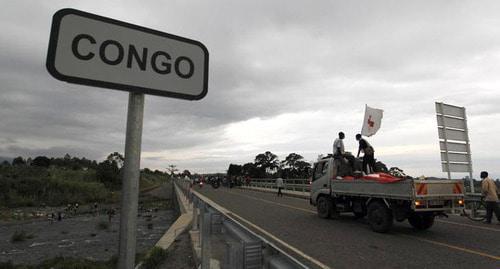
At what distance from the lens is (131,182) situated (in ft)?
7.42

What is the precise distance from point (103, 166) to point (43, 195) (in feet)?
66.3

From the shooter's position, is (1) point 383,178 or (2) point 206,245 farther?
(1) point 383,178

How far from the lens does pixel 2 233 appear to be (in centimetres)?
2095

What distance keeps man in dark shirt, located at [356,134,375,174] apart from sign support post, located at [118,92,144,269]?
1071 centimetres

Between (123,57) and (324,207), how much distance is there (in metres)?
12.0

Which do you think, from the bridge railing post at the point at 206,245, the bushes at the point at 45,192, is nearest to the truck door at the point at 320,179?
the bridge railing post at the point at 206,245

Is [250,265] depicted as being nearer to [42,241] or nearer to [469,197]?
[469,197]

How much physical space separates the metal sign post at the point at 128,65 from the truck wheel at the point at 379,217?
8.97 m

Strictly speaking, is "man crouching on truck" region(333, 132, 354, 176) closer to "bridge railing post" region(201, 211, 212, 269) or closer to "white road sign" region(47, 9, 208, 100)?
"bridge railing post" region(201, 211, 212, 269)

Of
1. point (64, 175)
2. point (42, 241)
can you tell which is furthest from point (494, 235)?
point (64, 175)

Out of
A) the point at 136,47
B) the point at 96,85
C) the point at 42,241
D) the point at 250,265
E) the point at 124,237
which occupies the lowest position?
the point at 42,241

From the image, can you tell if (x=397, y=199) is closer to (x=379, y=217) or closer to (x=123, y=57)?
(x=379, y=217)

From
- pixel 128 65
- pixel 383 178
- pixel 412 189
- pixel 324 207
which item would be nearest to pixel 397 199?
pixel 412 189

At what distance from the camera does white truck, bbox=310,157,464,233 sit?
373 inches
